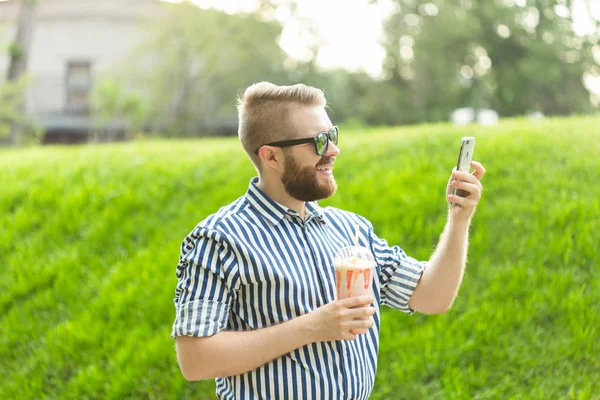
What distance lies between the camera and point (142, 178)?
693cm

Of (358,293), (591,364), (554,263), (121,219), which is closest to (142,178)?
(121,219)

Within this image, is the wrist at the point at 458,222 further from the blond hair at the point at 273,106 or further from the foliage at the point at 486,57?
the foliage at the point at 486,57

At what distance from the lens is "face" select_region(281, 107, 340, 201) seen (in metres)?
2.29

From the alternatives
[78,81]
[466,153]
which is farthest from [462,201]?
[78,81]

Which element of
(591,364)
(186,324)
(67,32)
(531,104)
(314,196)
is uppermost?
(67,32)

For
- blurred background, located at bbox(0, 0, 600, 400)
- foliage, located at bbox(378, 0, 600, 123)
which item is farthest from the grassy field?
foliage, located at bbox(378, 0, 600, 123)

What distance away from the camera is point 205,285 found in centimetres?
212

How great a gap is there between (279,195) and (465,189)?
2.17 ft

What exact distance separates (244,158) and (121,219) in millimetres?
1505

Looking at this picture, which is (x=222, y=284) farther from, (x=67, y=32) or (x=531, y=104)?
(x=67, y=32)

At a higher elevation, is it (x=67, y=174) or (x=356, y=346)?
(x=67, y=174)

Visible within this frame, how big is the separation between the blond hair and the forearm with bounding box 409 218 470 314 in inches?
26.5

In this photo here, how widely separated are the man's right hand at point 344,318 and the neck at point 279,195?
1.60 ft

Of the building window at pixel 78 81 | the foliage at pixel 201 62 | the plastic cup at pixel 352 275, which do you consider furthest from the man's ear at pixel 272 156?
the building window at pixel 78 81
